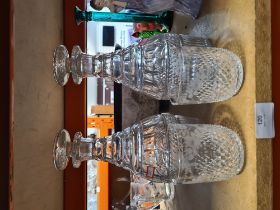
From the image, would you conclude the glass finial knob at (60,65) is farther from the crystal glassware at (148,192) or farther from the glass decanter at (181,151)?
the crystal glassware at (148,192)

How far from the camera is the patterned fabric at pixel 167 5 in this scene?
2.60 feet

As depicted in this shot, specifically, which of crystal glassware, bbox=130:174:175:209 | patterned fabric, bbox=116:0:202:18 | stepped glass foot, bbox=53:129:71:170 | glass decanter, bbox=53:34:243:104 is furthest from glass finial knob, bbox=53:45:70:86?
crystal glassware, bbox=130:174:175:209

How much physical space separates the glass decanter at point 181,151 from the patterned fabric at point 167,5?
0.30 metres

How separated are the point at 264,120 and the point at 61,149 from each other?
40cm

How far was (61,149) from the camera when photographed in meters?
0.69

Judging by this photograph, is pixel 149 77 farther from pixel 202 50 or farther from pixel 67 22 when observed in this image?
pixel 67 22

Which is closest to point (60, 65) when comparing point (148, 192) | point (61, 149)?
point (61, 149)

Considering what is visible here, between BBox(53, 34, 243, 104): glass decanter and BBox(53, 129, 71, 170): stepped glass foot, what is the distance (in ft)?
0.47

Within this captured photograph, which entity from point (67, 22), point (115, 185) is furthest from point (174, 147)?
point (115, 185)

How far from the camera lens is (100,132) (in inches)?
70.0

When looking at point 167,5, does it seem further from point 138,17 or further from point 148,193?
point 148,193

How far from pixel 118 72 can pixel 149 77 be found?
0.08 meters

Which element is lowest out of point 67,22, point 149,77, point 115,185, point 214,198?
point 115,185

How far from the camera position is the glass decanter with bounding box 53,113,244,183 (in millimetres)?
585
